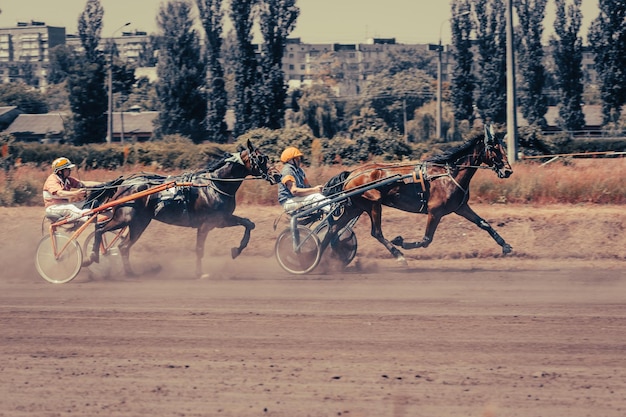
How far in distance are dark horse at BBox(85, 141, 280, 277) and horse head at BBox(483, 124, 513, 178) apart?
288 cm

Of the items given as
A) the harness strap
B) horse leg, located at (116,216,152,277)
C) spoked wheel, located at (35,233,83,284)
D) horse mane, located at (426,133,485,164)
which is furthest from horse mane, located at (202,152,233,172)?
horse mane, located at (426,133,485,164)

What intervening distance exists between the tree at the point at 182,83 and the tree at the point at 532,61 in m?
18.6

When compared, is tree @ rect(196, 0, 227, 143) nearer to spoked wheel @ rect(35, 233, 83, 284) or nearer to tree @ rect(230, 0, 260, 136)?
tree @ rect(230, 0, 260, 136)

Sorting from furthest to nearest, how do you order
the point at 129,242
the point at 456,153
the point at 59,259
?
the point at 129,242, the point at 456,153, the point at 59,259

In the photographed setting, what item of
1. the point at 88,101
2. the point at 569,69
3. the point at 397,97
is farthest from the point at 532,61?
the point at 397,97

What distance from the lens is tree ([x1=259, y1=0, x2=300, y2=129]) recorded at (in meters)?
43.9

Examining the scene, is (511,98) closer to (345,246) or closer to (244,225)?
(345,246)

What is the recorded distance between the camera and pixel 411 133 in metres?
64.9

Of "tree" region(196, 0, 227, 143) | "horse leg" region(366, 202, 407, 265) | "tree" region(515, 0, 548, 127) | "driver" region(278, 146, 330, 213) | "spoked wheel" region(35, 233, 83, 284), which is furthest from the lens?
"tree" region(515, 0, 548, 127)

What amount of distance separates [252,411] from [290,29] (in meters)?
40.3

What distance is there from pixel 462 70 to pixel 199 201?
4239cm

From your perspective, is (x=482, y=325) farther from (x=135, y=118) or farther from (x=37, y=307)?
(x=135, y=118)

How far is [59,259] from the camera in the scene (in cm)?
1271

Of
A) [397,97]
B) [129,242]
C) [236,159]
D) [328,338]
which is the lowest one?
[328,338]
